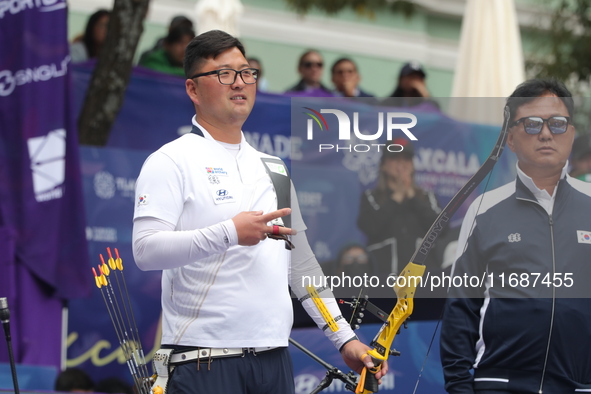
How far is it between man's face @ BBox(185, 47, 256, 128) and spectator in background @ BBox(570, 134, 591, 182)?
144 centimetres

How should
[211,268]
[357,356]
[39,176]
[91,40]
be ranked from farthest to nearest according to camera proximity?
1. [91,40]
2. [39,176]
3. [357,356]
4. [211,268]

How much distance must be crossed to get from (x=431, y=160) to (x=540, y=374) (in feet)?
3.38

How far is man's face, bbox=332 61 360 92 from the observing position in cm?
941

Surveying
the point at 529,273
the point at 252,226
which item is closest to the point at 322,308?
the point at 252,226

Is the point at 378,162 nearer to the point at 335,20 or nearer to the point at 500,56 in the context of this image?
the point at 500,56

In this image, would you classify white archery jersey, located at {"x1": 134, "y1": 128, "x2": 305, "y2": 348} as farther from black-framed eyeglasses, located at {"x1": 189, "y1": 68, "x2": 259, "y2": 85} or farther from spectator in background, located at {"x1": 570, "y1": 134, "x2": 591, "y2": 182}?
spectator in background, located at {"x1": 570, "y1": 134, "x2": 591, "y2": 182}

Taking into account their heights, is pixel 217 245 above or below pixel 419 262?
above

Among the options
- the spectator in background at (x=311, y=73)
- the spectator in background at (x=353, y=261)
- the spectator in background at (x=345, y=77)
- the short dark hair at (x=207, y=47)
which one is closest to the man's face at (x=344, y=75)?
the spectator in background at (x=345, y=77)

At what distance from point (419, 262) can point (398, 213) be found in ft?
0.85

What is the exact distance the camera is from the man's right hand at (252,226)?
3.38m

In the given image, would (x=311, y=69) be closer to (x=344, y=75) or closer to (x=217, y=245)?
(x=344, y=75)

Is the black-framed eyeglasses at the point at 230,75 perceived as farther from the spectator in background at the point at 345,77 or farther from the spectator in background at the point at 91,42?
the spectator in background at the point at 345,77

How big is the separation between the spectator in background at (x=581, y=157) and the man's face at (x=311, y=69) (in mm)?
5315

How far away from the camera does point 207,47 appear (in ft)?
12.4
